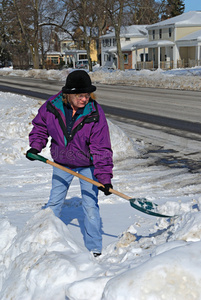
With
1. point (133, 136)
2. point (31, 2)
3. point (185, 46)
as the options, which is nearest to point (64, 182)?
point (133, 136)

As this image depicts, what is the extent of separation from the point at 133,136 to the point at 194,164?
2868 millimetres

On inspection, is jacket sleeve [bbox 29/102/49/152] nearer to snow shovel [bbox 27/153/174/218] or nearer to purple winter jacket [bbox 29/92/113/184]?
purple winter jacket [bbox 29/92/113/184]

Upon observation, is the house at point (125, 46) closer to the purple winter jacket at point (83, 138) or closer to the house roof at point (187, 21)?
the house roof at point (187, 21)

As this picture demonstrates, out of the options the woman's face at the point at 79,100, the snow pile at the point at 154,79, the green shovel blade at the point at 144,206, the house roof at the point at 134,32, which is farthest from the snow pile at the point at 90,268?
the house roof at the point at 134,32

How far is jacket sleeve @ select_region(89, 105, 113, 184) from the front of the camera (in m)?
3.65

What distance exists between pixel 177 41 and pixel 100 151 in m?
48.1

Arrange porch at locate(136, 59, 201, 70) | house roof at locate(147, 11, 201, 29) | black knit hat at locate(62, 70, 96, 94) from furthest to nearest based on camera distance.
→ house roof at locate(147, 11, 201, 29), porch at locate(136, 59, 201, 70), black knit hat at locate(62, 70, 96, 94)

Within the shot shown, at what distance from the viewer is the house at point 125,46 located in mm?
59816

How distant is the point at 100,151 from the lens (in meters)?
3.67

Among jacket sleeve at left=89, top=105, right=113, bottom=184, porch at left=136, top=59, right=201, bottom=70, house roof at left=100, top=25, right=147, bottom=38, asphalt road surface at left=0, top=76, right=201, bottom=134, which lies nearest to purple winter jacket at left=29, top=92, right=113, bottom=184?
jacket sleeve at left=89, top=105, right=113, bottom=184

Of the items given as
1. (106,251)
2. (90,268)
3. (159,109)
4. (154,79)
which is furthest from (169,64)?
(90,268)

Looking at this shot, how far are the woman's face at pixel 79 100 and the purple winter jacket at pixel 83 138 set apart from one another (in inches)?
1.6

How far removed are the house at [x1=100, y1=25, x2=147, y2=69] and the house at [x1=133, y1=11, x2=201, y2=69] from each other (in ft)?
19.4

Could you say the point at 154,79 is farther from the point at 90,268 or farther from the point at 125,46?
the point at 125,46
